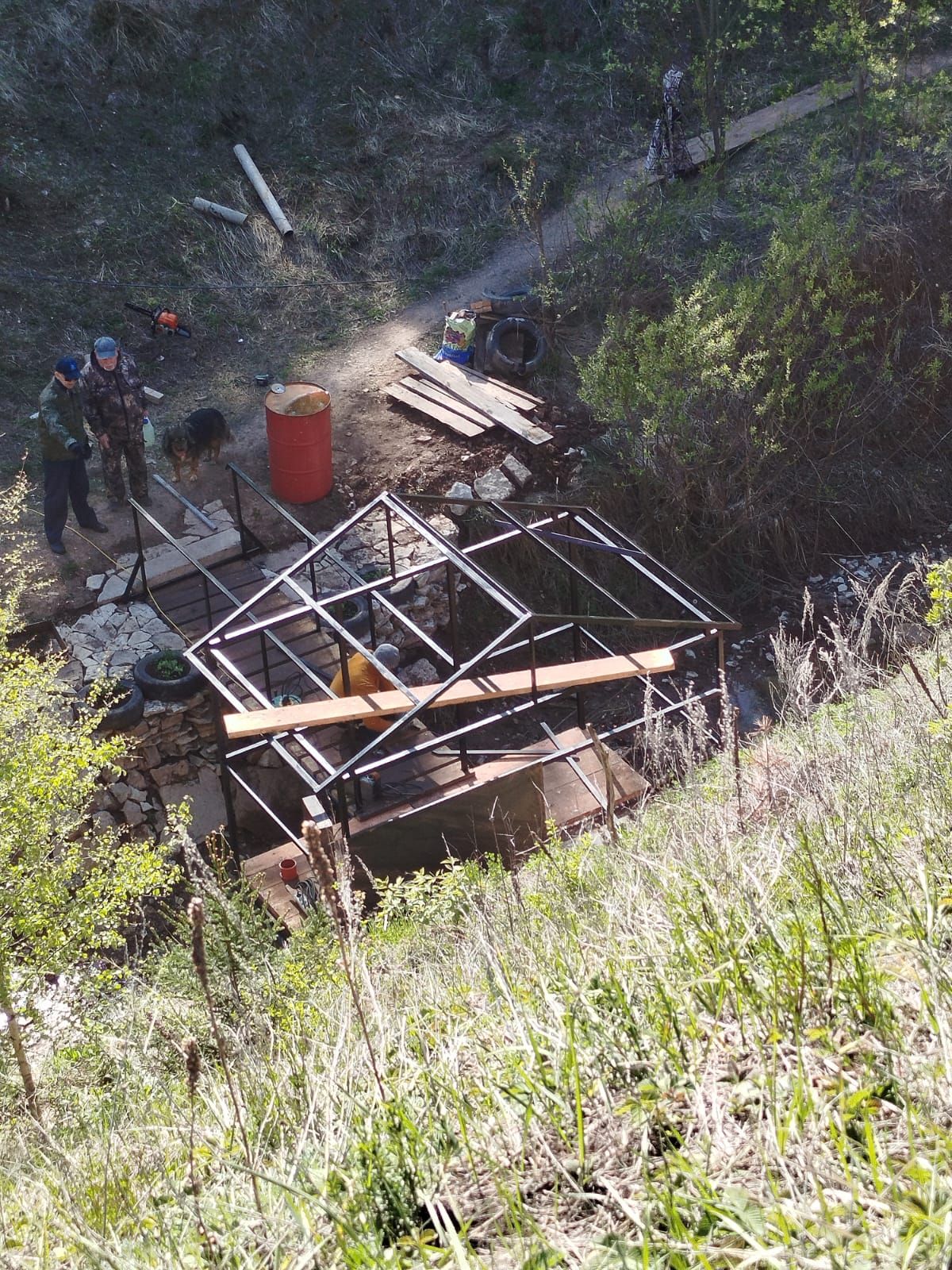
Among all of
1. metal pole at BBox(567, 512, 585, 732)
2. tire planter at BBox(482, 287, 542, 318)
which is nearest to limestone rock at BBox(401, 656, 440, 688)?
metal pole at BBox(567, 512, 585, 732)

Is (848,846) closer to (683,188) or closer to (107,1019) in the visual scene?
(107,1019)

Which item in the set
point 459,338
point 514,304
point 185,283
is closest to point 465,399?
point 459,338

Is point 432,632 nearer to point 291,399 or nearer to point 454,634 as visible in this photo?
point 454,634

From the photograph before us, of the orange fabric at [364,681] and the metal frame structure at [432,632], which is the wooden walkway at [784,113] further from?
the orange fabric at [364,681]

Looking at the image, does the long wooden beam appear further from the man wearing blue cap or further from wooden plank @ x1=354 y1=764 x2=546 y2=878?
the man wearing blue cap

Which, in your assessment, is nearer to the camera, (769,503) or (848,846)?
(848,846)

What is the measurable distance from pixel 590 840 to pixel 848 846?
243 centimetres

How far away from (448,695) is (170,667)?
9.78 ft

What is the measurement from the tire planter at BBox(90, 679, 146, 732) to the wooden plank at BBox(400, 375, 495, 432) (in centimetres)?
491

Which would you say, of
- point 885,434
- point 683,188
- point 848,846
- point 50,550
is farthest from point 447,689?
point 683,188

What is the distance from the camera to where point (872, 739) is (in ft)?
15.8

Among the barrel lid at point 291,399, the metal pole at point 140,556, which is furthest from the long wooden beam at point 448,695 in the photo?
the barrel lid at point 291,399

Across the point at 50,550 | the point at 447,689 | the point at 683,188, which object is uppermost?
the point at 683,188

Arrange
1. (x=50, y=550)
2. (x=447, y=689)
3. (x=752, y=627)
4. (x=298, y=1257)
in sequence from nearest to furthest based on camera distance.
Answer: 1. (x=298, y=1257)
2. (x=447, y=689)
3. (x=50, y=550)
4. (x=752, y=627)
